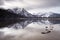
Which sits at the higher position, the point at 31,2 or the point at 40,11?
the point at 31,2

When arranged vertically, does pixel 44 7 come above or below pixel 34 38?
above

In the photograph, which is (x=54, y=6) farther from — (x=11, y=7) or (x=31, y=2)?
(x=11, y=7)

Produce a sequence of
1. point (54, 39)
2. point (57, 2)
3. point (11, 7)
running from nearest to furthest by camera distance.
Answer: point (54, 39) < point (57, 2) < point (11, 7)

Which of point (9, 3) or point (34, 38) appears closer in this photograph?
point (34, 38)

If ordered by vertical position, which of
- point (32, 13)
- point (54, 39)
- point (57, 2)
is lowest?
point (54, 39)

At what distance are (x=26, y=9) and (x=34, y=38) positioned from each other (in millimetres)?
1410

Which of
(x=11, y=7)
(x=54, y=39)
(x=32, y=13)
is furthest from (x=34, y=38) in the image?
(x=11, y=7)

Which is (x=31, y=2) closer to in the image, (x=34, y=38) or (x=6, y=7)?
(x=6, y=7)

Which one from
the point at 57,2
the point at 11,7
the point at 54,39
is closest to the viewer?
the point at 54,39

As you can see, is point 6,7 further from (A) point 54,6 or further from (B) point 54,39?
(B) point 54,39

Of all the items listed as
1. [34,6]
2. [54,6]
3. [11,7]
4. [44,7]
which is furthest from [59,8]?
[11,7]

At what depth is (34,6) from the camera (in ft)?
11.4

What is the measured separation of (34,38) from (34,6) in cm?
143

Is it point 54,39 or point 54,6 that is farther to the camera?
point 54,6
